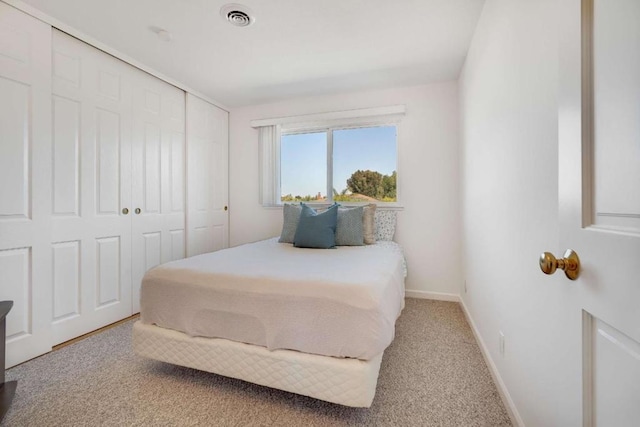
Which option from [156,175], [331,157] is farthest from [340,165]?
[156,175]

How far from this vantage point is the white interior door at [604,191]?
0.47 meters

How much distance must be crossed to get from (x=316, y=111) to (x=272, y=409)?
309 cm

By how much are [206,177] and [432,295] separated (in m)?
3.06

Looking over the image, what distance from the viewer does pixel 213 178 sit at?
3623mm

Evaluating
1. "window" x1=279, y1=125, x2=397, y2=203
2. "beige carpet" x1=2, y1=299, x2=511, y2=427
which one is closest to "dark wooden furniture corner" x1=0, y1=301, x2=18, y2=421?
"beige carpet" x1=2, y1=299, x2=511, y2=427

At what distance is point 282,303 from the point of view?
4.61 feet

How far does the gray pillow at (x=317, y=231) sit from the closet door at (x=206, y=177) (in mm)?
1441

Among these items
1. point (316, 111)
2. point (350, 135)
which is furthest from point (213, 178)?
point (350, 135)

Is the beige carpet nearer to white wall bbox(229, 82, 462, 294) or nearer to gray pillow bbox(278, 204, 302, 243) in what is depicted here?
white wall bbox(229, 82, 462, 294)

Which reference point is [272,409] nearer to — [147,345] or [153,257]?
[147,345]

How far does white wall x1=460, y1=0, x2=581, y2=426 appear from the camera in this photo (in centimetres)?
91

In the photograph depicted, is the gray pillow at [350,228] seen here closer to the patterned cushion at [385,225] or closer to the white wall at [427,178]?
the patterned cushion at [385,225]

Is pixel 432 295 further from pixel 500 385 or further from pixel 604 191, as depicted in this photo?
pixel 604 191

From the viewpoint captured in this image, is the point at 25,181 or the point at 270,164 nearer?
the point at 25,181
